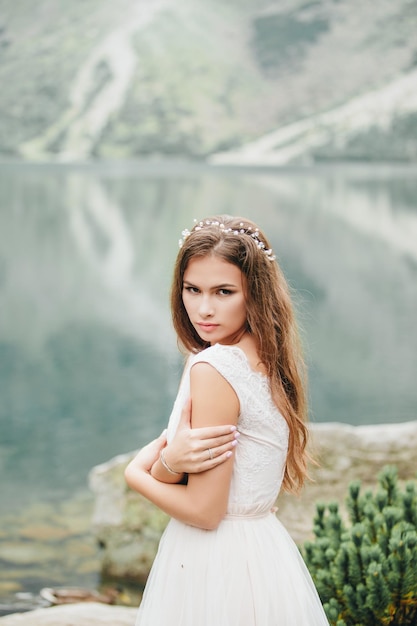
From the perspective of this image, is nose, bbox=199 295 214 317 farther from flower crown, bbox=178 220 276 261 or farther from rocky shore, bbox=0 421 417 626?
rocky shore, bbox=0 421 417 626

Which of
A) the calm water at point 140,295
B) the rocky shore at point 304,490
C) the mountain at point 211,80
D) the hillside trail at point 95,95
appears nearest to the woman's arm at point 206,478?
the rocky shore at point 304,490

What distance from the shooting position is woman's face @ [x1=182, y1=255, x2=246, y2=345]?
1537 millimetres

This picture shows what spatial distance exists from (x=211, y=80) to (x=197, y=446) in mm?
27026

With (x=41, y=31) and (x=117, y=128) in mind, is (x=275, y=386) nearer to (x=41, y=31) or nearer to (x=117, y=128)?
(x=117, y=128)

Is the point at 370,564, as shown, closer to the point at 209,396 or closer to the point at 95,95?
the point at 209,396

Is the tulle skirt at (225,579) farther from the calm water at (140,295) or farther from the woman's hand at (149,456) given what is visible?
the calm water at (140,295)

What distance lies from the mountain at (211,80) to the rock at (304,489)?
21209mm

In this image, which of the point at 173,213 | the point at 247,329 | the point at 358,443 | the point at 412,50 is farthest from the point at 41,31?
the point at 247,329

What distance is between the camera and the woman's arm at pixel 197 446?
1.44 metres

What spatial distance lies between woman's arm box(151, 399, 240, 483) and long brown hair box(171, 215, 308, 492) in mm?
147

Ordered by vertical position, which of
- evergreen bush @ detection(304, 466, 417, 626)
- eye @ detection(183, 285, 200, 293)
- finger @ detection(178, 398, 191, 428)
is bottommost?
evergreen bush @ detection(304, 466, 417, 626)

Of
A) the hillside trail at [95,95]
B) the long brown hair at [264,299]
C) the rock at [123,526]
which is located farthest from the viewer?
the hillside trail at [95,95]

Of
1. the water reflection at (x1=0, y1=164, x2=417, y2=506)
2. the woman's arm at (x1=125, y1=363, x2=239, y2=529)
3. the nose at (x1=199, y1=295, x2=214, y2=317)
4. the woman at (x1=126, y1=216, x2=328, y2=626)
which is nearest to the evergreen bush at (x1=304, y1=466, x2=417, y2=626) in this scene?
the woman at (x1=126, y1=216, x2=328, y2=626)

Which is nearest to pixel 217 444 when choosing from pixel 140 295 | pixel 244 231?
pixel 244 231
